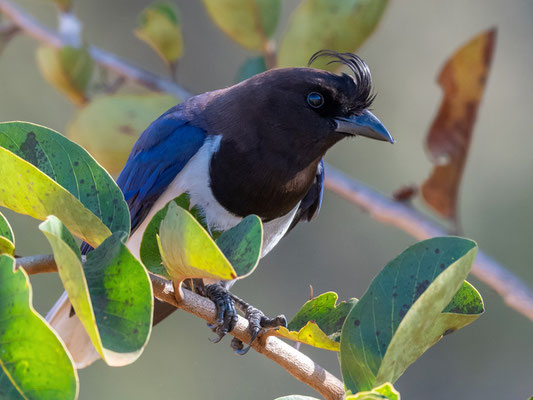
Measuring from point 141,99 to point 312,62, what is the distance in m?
0.57

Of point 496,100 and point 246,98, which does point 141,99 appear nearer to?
point 246,98

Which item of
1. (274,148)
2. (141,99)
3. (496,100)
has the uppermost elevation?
(274,148)

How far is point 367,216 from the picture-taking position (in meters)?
6.57

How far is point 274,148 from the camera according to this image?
2.25 metres

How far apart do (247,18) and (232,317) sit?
3.93 feet

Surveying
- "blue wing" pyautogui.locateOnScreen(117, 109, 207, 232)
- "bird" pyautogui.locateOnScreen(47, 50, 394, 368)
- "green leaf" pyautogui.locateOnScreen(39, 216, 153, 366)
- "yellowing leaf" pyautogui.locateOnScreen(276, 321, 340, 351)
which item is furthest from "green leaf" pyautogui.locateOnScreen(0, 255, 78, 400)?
"blue wing" pyautogui.locateOnScreen(117, 109, 207, 232)

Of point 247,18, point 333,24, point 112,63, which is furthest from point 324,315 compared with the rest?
point 112,63

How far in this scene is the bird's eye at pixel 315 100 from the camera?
2.27m

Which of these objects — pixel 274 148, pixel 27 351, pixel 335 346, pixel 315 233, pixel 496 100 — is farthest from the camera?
pixel 496 100

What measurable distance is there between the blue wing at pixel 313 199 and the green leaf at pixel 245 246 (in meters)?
1.45

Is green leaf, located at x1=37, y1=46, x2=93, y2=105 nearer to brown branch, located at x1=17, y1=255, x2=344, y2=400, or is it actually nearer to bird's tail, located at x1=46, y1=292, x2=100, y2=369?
bird's tail, located at x1=46, y1=292, x2=100, y2=369

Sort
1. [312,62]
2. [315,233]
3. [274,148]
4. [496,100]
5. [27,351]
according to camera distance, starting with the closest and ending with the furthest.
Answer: [27,351] < [274,148] < [312,62] < [315,233] < [496,100]

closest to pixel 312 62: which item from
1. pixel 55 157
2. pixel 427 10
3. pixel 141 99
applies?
pixel 141 99

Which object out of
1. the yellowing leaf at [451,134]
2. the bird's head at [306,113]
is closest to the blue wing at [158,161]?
the bird's head at [306,113]
